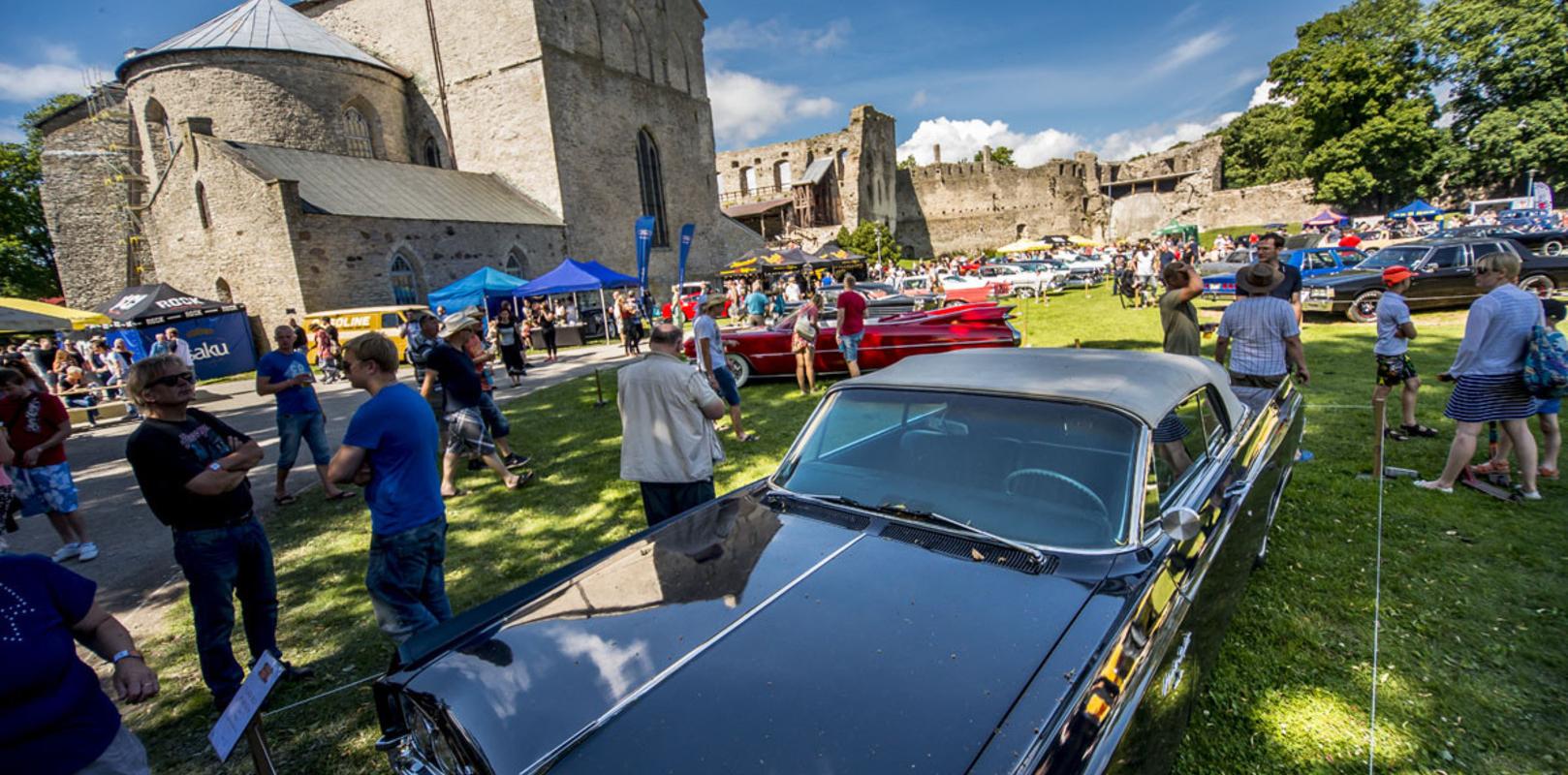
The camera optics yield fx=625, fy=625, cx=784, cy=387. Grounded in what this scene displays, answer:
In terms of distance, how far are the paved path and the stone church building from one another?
782cm

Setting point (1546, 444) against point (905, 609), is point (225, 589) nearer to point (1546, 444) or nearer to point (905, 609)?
point (905, 609)

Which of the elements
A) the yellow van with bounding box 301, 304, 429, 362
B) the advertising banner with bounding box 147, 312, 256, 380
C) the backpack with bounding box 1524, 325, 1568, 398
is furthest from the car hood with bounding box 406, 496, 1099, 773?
the advertising banner with bounding box 147, 312, 256, 380

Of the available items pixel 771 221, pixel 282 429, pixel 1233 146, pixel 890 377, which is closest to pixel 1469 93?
pixel 1233 146

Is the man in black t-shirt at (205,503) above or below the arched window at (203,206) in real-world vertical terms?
below

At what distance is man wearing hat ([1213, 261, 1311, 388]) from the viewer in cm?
480

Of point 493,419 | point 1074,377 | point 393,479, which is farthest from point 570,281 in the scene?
point 1074,377

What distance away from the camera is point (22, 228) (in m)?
35.3

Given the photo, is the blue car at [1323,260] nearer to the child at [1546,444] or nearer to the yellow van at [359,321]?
the child at [1546,444]

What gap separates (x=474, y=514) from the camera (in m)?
5.74

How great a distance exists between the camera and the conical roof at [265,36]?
24.1 metres

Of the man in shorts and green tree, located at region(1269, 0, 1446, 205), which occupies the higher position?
green tree, located at region(1269, 0, 1446, 205)

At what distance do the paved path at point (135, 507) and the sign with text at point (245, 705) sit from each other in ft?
11.4

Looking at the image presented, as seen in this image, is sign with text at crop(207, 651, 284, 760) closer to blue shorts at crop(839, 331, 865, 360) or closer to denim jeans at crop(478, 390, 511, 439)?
denim jeans at crop(478, 390, 511, 439)

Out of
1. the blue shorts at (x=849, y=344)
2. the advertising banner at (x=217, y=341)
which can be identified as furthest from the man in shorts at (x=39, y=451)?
the advertising banner at (x=217, y=341)
